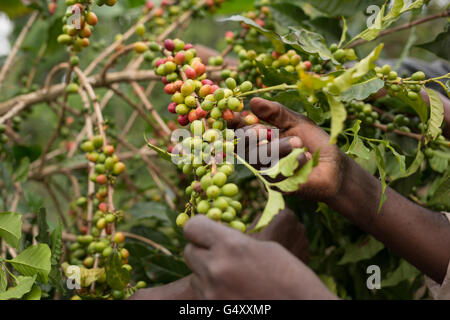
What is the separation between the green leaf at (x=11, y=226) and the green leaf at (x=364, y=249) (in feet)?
2.81

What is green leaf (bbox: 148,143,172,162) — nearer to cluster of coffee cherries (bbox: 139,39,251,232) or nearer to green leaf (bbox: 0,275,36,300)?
cluster of coffee cherries (bbox: 139,39,251,232)

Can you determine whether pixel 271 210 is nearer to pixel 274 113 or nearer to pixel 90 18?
pixel 274 113

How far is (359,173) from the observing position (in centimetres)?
79

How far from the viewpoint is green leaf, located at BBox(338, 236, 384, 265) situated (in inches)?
43.0

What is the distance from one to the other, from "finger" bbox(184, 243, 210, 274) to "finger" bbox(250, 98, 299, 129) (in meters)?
0.30

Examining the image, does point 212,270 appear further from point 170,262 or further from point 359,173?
point 170,262

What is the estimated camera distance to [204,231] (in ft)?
1.75

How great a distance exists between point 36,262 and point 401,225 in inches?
29.2

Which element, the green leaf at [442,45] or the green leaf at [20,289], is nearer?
the green leaf at [20,289]

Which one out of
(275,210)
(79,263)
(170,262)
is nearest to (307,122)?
(275,210)

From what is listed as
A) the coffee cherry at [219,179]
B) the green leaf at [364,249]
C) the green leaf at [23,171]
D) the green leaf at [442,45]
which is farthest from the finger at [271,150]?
the green leaf at [23,171]

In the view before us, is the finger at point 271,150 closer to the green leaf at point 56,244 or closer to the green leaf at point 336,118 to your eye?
the green leaf at point 336,118

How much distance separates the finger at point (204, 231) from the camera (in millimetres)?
527

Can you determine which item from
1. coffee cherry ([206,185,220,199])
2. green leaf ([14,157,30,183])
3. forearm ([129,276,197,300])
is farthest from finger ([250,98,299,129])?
green leaf ([14,157,30,183])
